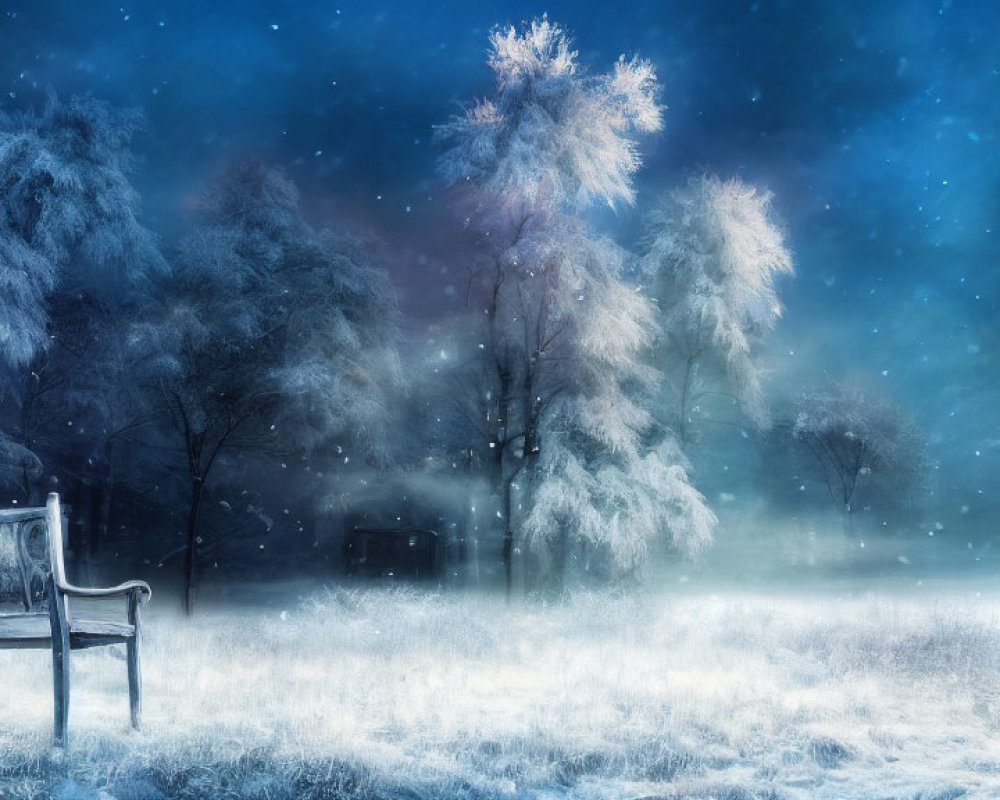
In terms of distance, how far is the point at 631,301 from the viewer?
11.6 m

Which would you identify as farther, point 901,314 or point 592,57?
point 901,314

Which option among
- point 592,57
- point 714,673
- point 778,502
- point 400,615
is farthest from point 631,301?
point 778,502

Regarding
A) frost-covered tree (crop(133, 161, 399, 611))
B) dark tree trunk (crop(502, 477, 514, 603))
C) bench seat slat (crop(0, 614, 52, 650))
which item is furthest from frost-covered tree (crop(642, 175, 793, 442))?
bench seat slat (crop(0, 614, 52, 650))

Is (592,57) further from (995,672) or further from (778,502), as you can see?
(778,502)

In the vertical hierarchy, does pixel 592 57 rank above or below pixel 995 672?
above

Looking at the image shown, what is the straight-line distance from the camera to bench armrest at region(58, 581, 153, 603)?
4.29m

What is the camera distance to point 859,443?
2055 centimetres

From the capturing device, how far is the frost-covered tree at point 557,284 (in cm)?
1117

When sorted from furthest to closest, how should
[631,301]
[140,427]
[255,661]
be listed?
[140,427] → [631,301] → [255,661]

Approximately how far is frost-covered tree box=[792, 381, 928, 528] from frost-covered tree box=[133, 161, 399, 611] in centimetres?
1006

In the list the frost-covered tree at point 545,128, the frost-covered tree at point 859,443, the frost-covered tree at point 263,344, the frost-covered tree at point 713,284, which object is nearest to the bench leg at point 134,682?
the frost-covered tree at point 263,344

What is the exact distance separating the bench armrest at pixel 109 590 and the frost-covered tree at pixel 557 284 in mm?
6314

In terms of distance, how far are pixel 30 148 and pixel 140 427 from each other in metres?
4.04

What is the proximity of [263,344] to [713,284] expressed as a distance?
Answer: 6417 mm
